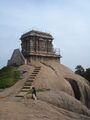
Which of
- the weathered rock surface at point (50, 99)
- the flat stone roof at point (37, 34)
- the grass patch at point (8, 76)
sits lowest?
the weathered rock surface at point (50, 99)

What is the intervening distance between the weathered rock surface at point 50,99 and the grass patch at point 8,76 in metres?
0.94

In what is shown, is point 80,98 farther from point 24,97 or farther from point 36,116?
point 36,116

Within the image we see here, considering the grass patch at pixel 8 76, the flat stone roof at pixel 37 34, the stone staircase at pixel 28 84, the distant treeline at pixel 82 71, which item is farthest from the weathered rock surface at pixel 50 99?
the distant treeline at pixel 82 71

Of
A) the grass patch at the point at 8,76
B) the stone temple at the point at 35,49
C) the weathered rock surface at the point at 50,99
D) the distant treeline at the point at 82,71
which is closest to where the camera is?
the weathered rock surface at the point at 50,99

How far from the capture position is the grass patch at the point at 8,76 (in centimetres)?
3869

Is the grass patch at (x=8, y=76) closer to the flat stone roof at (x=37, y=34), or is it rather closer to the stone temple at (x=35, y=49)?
the stone temple at (x=35, y=49)

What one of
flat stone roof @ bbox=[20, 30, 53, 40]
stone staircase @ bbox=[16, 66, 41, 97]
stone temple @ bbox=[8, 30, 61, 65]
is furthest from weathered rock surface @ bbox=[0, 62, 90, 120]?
flat stone roof @ bbox=[20, 30, 53, 40]

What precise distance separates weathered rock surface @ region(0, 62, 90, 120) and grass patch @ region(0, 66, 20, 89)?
3.07 ft

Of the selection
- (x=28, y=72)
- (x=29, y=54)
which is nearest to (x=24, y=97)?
(x=28, y=72)


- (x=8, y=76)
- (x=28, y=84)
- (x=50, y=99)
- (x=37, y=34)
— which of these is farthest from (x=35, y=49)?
(x=50, y=99)

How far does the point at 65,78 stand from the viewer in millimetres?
42844

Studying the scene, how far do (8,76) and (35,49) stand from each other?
1195cm

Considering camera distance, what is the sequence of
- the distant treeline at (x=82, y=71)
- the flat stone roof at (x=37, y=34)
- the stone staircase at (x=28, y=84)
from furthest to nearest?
the distant treeline at (x=82, y=71)
the flat stone roof at (x=37, y=34)
the stone staircase at (x=28, y=84)

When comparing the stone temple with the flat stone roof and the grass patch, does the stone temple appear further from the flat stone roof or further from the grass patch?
the grass patch
